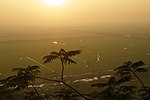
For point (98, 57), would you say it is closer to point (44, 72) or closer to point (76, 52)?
point (44, 72)

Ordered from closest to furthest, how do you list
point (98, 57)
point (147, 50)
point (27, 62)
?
point (27, 62), point (98, 57), point (147, 50)

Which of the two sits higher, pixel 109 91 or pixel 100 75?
pixel 109 91

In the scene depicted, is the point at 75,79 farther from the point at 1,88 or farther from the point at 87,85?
the point at 1,88

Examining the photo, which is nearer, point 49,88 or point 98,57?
point 49,88

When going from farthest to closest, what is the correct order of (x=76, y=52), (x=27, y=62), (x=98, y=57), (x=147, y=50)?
(x=147, y=50) < (x=98, y=57) < (x=27, y=62) < (x=76, y=52)

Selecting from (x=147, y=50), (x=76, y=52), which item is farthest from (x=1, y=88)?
(x=147, y=50)

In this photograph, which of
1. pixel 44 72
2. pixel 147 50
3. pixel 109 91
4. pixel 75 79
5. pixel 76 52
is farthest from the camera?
pixel 147 50

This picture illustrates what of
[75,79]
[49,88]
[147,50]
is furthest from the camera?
[147,50]

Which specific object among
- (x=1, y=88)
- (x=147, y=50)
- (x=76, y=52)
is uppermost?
(x=76, y=52)

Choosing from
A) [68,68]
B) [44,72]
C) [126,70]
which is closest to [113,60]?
[68,68]
